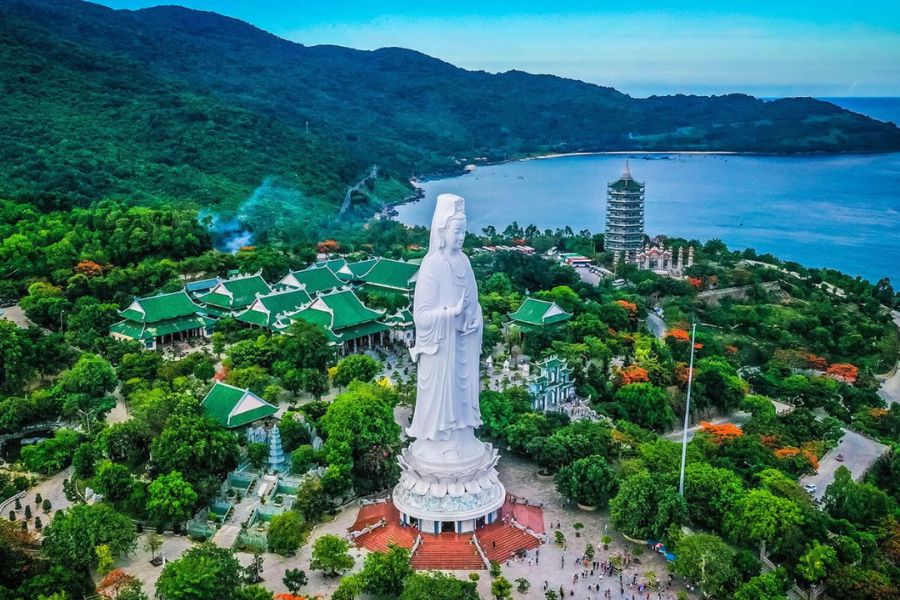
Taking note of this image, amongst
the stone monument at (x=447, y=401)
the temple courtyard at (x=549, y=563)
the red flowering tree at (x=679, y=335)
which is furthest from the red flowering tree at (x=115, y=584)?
the red flowering tree at (x=679, y=335)

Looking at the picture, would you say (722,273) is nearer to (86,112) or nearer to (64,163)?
(64,163)

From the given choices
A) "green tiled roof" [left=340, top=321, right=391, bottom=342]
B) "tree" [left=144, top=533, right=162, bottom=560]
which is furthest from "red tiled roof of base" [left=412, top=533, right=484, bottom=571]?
"green tiled roof" [left=340, top=321, right=391, bottom=342]

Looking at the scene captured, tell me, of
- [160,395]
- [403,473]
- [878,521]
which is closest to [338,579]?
[403,473]

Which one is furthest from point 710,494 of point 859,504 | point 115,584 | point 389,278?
point 389,278

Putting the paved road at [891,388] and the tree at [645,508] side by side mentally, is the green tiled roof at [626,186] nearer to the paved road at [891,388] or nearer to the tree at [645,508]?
the paved road at [891,388]

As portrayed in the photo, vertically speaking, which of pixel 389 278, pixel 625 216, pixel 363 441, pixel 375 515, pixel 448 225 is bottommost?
pixel 375 515

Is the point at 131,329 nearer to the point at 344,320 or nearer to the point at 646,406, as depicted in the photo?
the point at 344,320

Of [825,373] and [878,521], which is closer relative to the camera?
[878,521]
